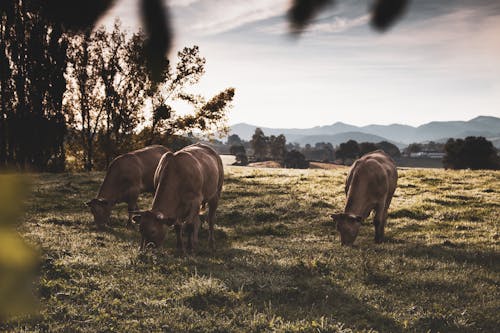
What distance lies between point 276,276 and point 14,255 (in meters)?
8.14

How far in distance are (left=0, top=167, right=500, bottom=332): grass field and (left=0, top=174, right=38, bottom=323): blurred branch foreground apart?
56.8 inches

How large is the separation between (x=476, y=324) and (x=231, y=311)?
3984 mm

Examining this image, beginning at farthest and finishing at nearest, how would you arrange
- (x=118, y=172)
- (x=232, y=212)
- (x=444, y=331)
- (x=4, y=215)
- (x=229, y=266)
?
1. (x=232, y=212)
2. (x=118, y=172)
3. (x=229, y=266)
4. (x=444, y=331)
5. (x=4, y=215)

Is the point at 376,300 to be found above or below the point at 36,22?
below

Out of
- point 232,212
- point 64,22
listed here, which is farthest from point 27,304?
point 232,212

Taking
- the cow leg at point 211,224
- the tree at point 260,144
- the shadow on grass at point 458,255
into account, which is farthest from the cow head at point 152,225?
the tree at point 260,144

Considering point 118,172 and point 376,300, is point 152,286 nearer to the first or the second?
point 376,300

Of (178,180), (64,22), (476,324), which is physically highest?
(64,22)

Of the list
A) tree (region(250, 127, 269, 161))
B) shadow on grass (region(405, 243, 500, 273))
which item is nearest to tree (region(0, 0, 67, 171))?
shadow on grass (region(405, 243, 500, 273))

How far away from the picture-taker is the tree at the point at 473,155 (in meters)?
70.2

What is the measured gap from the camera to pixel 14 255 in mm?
945

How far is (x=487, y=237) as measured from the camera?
42.9 ft

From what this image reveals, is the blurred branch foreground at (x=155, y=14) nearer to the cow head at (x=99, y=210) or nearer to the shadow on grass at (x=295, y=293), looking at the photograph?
the shadow on grass at (x=295, y=293)

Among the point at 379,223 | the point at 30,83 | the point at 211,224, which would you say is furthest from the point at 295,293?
the point at 30,83
